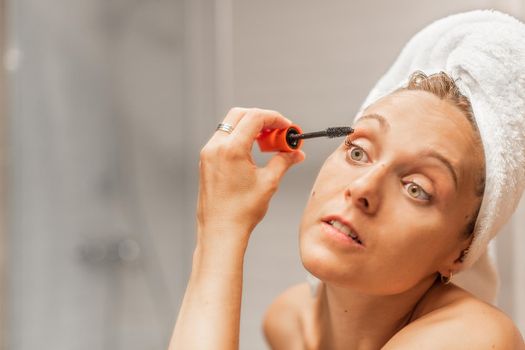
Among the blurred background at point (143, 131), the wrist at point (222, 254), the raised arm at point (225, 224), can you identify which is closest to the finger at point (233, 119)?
the raised arm at point (225, 224)

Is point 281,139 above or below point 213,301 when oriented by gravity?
above

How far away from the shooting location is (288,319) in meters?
1.14

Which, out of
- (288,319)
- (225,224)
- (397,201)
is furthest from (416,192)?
(288,319)

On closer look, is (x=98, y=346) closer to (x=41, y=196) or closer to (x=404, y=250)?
(x=41, y=196)

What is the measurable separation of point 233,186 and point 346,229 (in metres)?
0.16

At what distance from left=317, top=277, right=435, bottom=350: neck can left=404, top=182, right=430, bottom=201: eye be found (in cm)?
17

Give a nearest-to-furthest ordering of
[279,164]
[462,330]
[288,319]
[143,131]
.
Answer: [462,330] < [279,164] < [288,319] < [143,131]

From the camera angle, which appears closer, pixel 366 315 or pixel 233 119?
pixel 233 119

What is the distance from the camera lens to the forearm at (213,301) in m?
0.74

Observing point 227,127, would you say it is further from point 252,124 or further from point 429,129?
point 429,129

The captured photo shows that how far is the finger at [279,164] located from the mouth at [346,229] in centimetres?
10

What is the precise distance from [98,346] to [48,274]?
36cm

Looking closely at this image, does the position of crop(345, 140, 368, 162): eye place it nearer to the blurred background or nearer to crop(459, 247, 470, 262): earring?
crop(459, 247, 470, 262): earring

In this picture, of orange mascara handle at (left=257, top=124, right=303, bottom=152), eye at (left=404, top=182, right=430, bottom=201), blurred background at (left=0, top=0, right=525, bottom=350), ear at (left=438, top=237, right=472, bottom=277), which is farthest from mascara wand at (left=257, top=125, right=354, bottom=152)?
blurred background at (left=0, top=0, right=525, bottom=350)
